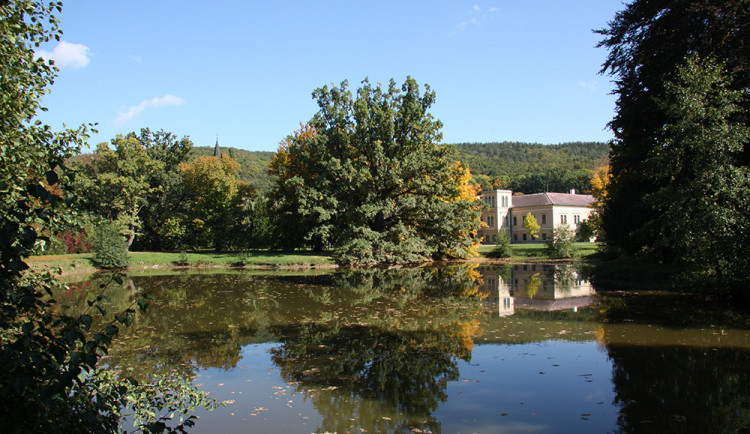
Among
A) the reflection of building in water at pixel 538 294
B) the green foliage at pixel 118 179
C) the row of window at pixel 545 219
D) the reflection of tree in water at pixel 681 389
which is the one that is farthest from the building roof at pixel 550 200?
the reflection of tree in water at pixel 681 389

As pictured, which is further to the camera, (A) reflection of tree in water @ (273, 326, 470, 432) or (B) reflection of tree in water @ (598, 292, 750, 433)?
(A) reflection of tree in water @ (273, 326, 470, 432)

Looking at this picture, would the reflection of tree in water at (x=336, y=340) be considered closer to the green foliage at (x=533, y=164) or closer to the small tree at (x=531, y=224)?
the small tree at (x=531, y=224)

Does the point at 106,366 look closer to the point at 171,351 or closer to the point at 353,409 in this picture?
the point at 171,351

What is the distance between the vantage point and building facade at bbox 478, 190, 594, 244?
233ft

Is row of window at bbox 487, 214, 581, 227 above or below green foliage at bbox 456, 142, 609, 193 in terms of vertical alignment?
below

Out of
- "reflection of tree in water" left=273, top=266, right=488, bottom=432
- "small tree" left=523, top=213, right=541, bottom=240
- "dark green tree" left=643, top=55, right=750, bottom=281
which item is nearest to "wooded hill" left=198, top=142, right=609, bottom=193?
"small tree" left=523, top=213, right=541, bottom=240

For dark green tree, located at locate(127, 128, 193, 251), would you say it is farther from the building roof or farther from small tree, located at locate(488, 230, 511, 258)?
the building roof

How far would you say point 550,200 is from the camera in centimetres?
7106

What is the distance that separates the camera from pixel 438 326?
35.5 feet

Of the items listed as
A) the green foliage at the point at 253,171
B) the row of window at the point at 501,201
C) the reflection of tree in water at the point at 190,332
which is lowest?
the reflection of tree in water at the point at 190,332

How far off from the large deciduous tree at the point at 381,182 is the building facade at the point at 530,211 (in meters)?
39.1

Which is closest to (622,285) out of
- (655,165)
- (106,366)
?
(655,165)

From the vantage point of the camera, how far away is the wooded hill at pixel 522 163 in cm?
8814

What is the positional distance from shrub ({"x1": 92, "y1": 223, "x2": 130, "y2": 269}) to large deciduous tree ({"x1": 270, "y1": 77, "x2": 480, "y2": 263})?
1172cm
